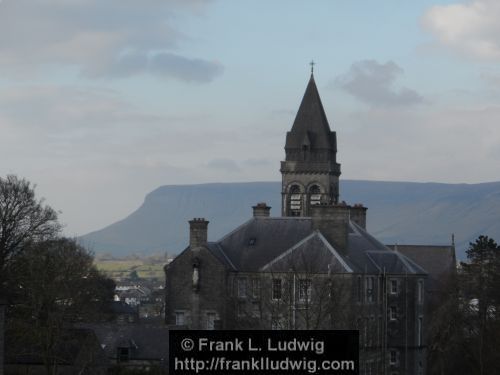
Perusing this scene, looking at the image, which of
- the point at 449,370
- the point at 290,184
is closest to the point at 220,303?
the point at 449,370

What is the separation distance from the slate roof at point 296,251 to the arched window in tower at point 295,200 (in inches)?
1609

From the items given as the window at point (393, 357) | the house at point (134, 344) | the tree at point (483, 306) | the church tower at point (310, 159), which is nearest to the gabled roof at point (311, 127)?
the church tower at point (310, 159)

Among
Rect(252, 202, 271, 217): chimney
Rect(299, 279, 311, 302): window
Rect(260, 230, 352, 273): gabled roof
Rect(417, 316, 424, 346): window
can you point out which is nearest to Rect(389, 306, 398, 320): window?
Rect(417, 316, 424, 346): window

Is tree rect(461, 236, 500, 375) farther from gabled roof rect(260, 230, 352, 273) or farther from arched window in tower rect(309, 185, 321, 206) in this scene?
arched window in tower rect(309, 185, 321, 206)

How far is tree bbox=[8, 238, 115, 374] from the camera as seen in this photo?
65.8m

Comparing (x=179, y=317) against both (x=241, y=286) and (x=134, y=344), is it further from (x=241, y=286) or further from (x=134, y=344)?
(x=134, y=344)

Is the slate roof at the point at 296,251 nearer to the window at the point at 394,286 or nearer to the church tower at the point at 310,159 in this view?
the window at the point at 394,286

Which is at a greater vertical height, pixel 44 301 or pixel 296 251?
pixel 296 251

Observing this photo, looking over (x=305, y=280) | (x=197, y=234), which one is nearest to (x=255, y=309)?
(x=197, y=234)

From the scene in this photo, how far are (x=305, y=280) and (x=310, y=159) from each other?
57.8 m

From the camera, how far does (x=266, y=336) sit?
17438mm

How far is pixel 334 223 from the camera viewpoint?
84.1m

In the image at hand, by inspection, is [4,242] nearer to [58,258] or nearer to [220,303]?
[58,258]

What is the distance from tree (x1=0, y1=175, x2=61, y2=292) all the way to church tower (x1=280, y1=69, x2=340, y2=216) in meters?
47.1
